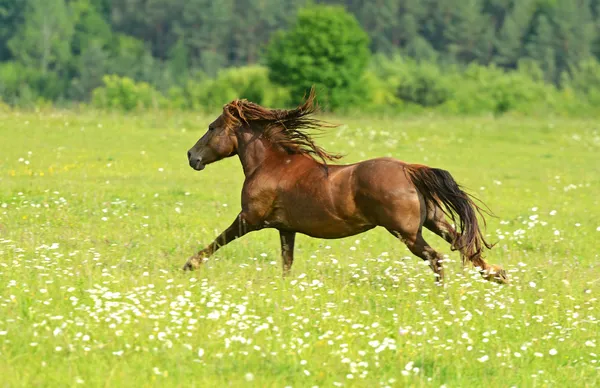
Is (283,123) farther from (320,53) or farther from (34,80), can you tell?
(34,80)

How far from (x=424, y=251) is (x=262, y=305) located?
7.20 feet

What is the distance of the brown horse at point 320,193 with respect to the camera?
33.3 feet

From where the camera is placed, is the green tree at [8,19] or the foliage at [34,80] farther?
the green tree at [8,19]

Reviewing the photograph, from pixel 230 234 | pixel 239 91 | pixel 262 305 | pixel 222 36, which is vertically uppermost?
pixel 262 305

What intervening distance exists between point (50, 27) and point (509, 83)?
92.7 m

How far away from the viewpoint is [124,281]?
30.7 feet

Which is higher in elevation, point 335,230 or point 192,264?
point 335,230

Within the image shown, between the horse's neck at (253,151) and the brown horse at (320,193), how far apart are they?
0.01 m

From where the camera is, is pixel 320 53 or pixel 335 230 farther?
pixel 320 53

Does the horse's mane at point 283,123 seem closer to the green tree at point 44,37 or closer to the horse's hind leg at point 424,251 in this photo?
the horse's hind leg at point 424,251

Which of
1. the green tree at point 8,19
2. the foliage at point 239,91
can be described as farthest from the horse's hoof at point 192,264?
the green tree at point 8,19

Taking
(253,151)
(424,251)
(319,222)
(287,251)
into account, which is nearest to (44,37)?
(253,151)

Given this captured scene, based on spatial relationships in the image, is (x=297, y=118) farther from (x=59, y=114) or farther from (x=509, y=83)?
(x=509, y=83)

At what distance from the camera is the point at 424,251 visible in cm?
1013
